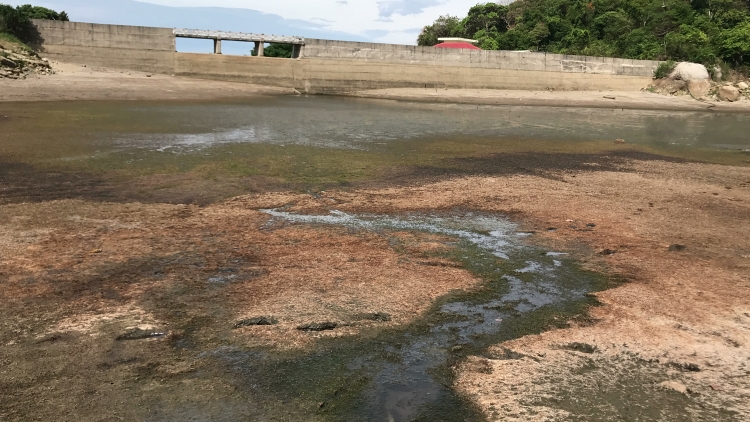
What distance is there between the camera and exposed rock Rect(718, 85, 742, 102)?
124ft

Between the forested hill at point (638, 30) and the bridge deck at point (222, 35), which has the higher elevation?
the forested hill at point (638, 30)

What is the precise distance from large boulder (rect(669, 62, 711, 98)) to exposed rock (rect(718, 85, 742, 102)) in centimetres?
78

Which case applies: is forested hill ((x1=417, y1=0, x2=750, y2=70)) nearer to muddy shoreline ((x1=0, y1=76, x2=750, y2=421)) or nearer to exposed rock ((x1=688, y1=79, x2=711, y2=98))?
exposed rock ((x1=688, y1=79, x2=711, y2=98))

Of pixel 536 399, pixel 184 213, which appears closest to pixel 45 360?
pixel 536 399

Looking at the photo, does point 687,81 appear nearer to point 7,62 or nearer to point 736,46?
point 736,46

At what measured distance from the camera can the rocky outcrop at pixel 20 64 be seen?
23.1 m

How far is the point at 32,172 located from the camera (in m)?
9.30

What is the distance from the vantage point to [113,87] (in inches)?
971

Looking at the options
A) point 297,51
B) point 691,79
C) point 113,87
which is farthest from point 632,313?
point 691,79

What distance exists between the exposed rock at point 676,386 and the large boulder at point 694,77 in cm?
3881

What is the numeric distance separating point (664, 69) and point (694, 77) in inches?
88.7

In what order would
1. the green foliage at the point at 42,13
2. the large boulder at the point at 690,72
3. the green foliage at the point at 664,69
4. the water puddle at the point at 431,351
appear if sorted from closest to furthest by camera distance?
1. the water puddle at the point at 431,351
2. the green foliage at the point at 42,13
3. the large boulder at the point at 690,72
4. the green foliage at the point at 664,69

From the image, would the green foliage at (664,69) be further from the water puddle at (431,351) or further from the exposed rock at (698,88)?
the water puddle at (431,351)

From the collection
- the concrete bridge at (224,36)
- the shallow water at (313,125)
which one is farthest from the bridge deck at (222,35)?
the shallow water at (313,125)
